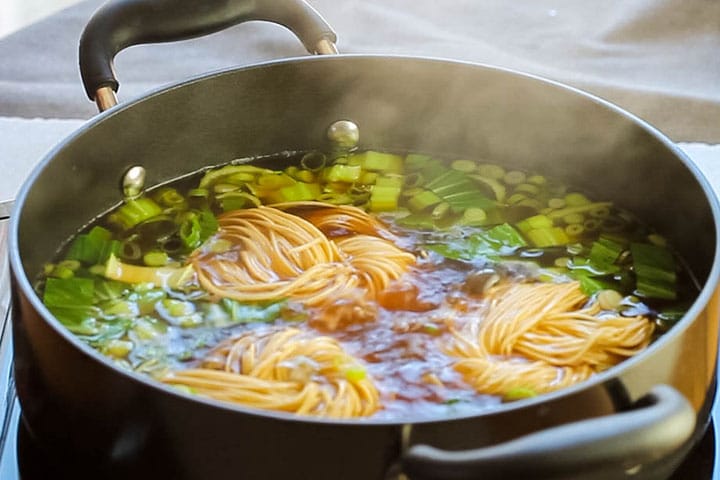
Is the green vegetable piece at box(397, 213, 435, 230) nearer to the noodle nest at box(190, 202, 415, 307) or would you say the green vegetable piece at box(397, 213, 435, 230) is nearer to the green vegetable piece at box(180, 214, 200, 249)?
the noodle nest at box(190, 202, 415, 307)

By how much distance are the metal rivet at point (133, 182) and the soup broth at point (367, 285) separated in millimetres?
11

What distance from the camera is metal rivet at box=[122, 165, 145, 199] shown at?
5.39ft

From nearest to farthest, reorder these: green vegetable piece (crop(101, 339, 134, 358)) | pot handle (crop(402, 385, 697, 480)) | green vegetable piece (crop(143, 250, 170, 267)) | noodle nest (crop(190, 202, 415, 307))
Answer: pot handle (crop(402, 385, 697, 480)) < green vegetable piece (crop(101, 339, 134, 358)) < noodle nest (crop(190, 202, 415, 307)) < green vegetable piece (crop(143, 250, 170, 267))

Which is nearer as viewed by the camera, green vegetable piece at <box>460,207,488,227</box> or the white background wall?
green vegetable piece at <box>460,207,488,227</box>

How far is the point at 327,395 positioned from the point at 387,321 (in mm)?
189

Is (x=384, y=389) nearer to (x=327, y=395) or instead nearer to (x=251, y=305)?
(x=327, y=395)

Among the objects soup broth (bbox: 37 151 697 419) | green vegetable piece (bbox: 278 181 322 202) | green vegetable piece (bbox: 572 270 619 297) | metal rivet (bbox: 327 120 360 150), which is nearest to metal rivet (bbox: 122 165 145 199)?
soup broth (bbox: 37 151 697 419)

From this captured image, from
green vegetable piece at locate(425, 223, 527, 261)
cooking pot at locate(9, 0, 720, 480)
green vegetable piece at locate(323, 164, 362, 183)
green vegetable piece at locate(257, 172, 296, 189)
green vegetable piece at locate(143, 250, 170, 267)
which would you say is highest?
cooking pot at locate(9, 0, 720, 480)

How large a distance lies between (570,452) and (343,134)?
1070 mm

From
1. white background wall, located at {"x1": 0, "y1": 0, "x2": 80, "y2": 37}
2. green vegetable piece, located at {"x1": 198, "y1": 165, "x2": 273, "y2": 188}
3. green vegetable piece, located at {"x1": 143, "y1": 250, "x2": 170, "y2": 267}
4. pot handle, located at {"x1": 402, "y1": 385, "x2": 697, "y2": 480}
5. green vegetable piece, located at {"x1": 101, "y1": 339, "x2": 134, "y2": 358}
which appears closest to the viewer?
pot handle, located at {"x1": 402, "y1": 385, "x2": 697, "y2": 480}

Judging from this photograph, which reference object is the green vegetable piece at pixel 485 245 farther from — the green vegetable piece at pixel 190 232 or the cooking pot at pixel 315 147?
the green vegetable piece at pixel 190 232

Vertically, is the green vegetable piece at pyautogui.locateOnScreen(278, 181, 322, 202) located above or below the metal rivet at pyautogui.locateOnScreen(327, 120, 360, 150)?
below

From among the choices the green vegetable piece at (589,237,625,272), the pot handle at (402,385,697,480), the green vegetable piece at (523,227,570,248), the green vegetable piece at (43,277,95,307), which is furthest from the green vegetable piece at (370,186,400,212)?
the pot handle at (402,385,697,480)

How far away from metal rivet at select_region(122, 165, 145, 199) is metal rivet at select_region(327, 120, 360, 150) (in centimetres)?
35
